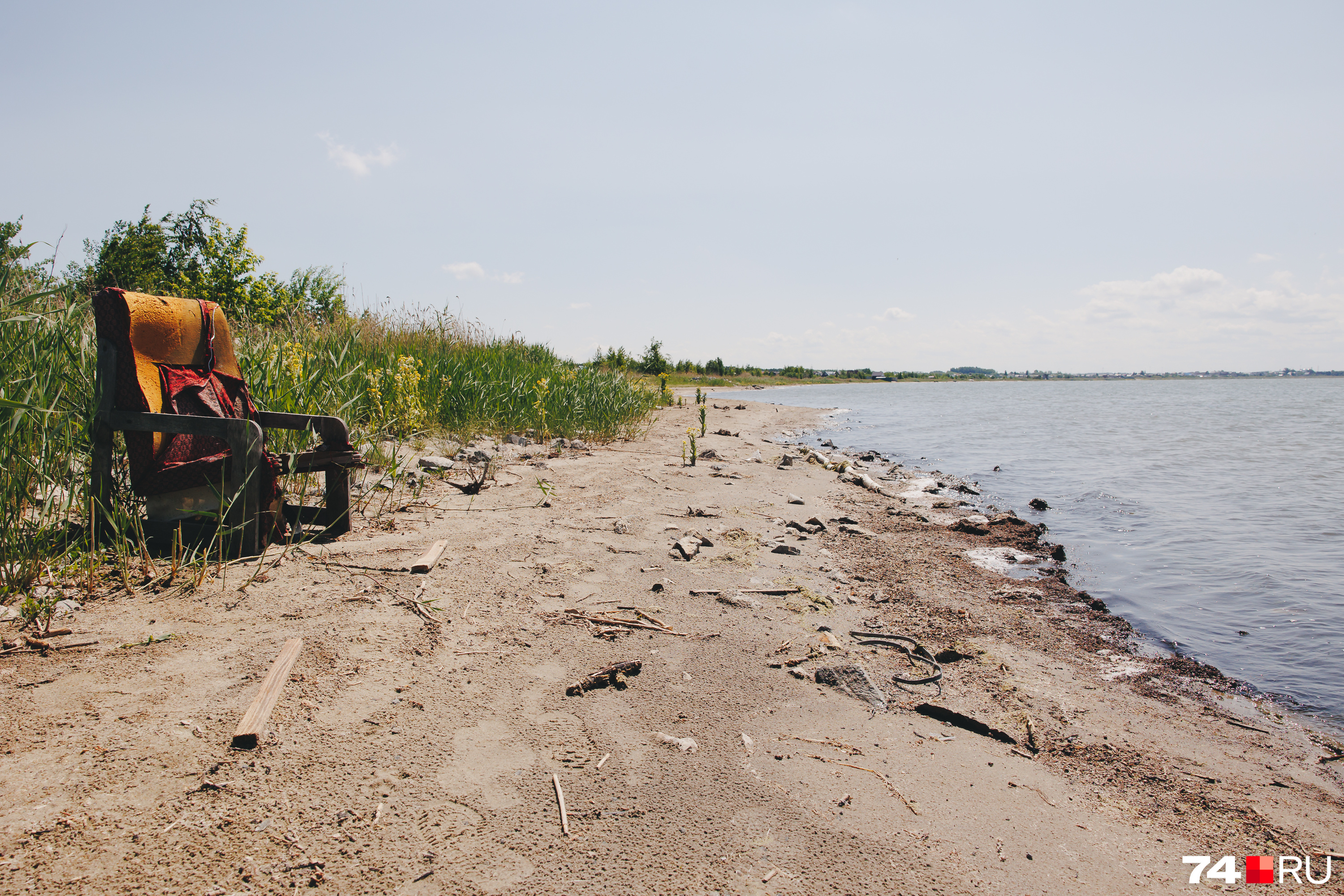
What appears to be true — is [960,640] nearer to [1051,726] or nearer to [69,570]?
[1051,726]

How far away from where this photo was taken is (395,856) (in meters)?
1.57

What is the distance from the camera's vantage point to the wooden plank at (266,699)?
1873mm

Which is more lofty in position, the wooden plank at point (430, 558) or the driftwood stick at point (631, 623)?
the wooden plank at point (430, 558)

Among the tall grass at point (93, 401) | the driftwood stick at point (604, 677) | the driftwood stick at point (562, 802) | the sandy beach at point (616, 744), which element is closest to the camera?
the sandy beach at point (616, 744)

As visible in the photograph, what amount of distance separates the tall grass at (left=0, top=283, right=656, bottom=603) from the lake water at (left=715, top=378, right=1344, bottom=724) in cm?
588

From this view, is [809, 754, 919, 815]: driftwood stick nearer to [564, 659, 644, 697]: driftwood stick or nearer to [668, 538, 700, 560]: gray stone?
[564, 659, 644, 697]: driftwood stick

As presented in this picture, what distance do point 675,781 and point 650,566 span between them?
6.58 feet

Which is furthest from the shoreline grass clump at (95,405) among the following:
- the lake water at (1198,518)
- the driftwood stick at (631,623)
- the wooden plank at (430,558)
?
the lake water at (1198,518)

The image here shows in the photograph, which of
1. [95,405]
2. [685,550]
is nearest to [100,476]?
[95,405]

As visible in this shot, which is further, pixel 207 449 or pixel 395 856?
pixel 207 449

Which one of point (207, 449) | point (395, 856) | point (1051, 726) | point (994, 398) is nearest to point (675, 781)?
point (395, 856)

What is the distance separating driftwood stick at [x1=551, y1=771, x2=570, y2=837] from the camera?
1.71 meters
